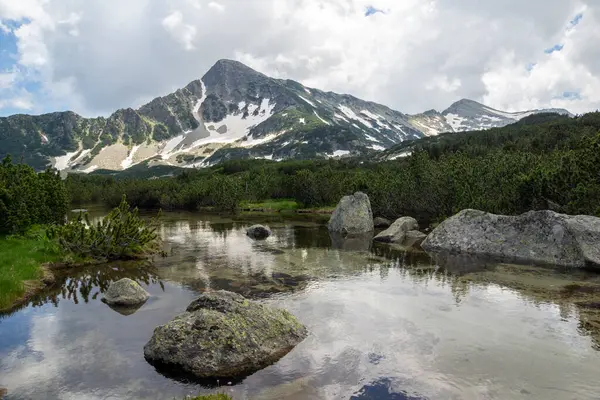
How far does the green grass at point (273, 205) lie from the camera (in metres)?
132

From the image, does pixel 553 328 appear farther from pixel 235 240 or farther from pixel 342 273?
A: pixel 235 240

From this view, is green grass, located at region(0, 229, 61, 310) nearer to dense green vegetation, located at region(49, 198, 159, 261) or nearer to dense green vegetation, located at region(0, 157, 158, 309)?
dense green vegetation, located at region(0, 157, 158, 309)

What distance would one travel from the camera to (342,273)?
38.6m

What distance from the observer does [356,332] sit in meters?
23.2

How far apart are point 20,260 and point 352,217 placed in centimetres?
4842

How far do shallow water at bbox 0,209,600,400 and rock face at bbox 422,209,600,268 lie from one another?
129 inches

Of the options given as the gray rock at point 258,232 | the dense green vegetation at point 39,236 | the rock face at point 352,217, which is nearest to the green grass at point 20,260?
the dense green vegetation at point 39,236

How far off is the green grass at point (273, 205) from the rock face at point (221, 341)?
354 feet

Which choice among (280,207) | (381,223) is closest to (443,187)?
(381,223)

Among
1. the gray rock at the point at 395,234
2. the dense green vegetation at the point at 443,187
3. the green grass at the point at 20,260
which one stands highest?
the dense green vegetation at the point at 443,187

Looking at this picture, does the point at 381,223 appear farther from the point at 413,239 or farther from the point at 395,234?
the point at 395,234

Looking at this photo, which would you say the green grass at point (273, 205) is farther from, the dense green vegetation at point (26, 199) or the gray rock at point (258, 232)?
the dense green vegetation at point (26, 199)

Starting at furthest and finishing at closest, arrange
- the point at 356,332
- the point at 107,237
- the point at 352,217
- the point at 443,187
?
the point at 443,187
the point at 352,217
the point at 107,237
the point at 356,332

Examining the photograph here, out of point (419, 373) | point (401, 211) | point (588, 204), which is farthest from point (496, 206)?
point (419, 373)
